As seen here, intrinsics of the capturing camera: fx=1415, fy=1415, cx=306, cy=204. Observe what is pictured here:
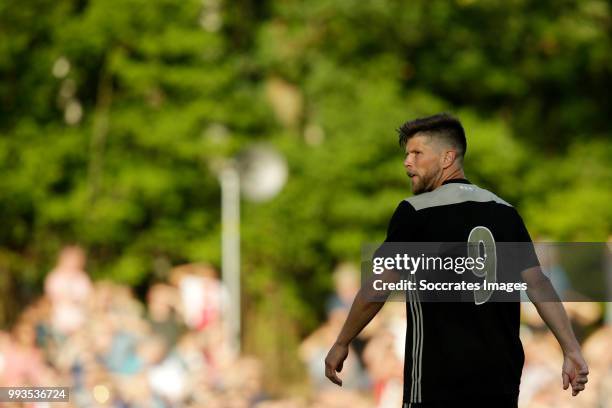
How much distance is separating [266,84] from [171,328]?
34.3 ft

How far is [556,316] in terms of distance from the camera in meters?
4.81

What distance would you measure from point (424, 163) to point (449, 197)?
0.16m

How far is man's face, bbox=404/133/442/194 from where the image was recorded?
4781 millimetres

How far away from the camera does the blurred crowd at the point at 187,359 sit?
8.58 meters

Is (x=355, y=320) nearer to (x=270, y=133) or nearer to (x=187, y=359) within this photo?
(x=187, y=359)

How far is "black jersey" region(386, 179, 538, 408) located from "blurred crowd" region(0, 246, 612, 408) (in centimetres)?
358

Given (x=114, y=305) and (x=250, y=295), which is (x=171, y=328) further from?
(x=250, y=295)

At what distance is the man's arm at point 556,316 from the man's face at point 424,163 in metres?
0.45

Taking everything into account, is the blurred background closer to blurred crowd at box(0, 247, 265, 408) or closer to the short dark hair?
blurred crowd at box(0, 247, 265, 408)

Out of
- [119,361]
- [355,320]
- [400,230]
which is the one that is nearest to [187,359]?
[119,361]

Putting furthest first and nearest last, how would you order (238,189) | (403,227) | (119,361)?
(238,189)
(119,361)
(403,227)

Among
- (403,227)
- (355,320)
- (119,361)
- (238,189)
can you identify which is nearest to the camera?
(403,227)

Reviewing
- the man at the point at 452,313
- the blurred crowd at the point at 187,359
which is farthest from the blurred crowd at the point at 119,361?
the man at the point at 452,313

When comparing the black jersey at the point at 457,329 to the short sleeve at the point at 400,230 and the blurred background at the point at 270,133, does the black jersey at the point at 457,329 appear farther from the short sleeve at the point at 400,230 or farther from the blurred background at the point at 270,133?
the blurred background at the point at 270,133
